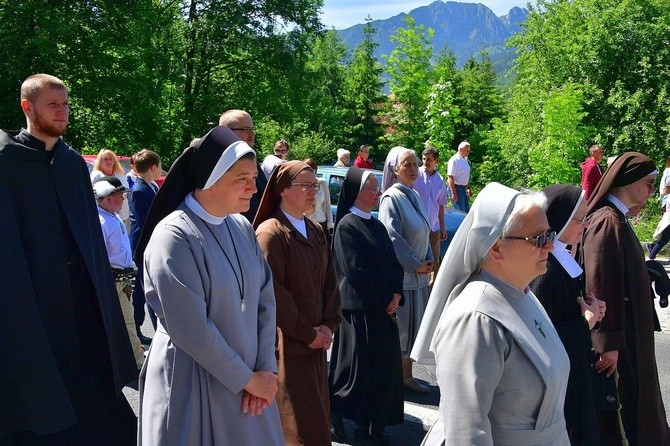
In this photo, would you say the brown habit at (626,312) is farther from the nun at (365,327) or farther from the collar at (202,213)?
the collar at (202,213)

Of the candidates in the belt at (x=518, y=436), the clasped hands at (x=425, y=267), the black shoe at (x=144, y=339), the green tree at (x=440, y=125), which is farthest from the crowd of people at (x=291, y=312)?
the green tree at (x=440, y=125)

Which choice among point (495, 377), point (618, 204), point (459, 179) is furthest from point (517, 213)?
point (459, 179)

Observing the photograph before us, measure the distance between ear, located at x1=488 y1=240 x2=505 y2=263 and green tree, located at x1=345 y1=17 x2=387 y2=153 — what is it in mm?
49143

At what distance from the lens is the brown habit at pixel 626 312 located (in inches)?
180

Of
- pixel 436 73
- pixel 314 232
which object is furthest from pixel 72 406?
pixel 436 73

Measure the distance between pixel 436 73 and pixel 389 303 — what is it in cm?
4469

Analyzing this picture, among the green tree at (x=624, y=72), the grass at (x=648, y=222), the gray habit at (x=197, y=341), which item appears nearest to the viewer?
the gray habit at (x=197, y=341)

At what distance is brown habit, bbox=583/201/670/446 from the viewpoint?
15.0 feet

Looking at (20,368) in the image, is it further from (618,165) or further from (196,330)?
(618,165)

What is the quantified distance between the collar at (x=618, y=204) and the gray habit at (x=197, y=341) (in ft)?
7.94

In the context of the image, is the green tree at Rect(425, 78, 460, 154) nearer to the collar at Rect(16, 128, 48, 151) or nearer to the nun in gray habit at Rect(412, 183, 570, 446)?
the collar at Rect(16, 128, 48, 151)

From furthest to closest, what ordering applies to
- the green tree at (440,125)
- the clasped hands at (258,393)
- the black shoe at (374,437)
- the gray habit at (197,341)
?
the green tree at (440,125) → the black shoe at (374,437) → the clasped hands at (258,393) → the gray habit at (197,341)

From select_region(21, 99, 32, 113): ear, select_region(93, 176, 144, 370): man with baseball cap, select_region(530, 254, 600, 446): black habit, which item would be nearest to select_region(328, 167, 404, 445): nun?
select_region(530, 254, 600, 446): black habit

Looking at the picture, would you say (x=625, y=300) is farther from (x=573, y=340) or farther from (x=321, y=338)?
(x=321, y=338)
